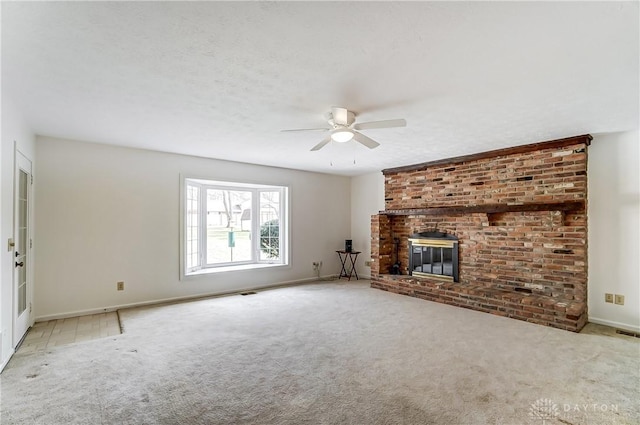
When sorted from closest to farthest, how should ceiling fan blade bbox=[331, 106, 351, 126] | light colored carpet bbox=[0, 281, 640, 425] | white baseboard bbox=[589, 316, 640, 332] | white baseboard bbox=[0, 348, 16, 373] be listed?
light colored carpet bbox=[0, 281, 640, 425], white baseboard bbox=[0, 348, 16, 373], ceiling fan blade bbox=[331, 106, 351, 126], white baseboard bbox=[589, 316, 640, 332]

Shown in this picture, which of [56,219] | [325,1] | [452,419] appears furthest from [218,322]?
[325,1]

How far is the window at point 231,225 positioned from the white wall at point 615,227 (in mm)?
4765

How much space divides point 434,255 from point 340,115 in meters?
3.60

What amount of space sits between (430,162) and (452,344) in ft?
10.6

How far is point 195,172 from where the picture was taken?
519 cm

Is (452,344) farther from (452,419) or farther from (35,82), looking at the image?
(35,82)

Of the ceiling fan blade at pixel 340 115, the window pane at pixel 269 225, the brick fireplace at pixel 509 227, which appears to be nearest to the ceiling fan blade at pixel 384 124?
the ceiling fan blade at pixel 340 115

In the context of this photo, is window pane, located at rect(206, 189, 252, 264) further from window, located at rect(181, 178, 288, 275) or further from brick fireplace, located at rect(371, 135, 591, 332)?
brick fireplace, located at rect(371, 135, 591, 332)

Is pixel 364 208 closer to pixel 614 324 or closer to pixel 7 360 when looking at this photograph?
pixel 614 324

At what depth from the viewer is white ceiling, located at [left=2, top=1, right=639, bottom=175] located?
65.9 inches

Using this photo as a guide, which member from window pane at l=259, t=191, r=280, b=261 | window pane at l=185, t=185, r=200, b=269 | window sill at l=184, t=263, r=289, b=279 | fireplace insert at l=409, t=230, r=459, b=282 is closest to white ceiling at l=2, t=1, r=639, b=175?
window pane at l=185, t=185, r=200, b=269

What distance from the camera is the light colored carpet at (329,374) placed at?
206 cm

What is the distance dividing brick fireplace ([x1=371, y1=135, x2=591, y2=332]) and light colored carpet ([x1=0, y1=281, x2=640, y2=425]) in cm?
63

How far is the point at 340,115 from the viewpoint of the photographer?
2920 millimetres
